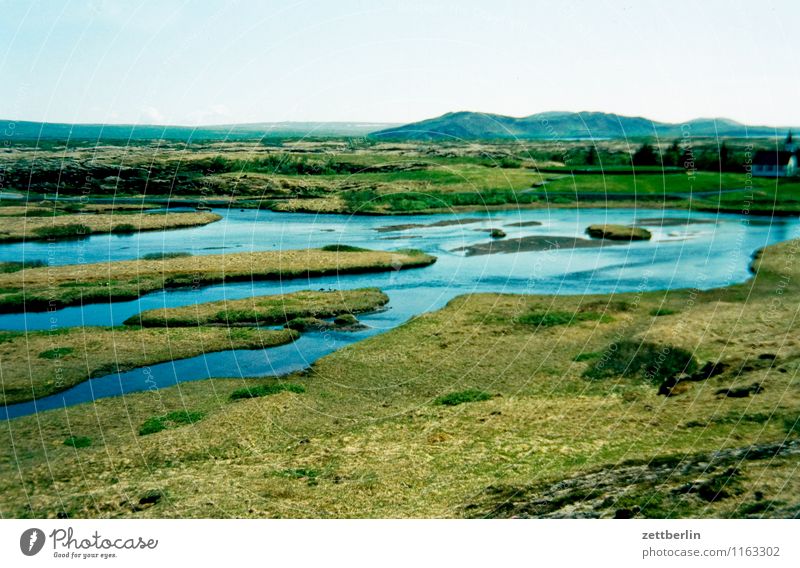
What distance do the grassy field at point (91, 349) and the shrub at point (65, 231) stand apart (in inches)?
979

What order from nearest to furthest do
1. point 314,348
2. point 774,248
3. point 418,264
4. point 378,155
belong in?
1. point 314,348
2. point 418,264
3. point 774,248
4. point 378,155

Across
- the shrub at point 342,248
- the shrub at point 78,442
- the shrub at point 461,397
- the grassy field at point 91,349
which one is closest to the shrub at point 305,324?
the grassy field at point 91,349

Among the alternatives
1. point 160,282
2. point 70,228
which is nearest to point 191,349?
point 160,282

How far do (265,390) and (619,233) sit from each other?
44.4 meters

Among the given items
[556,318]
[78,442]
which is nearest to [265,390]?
[78,442]

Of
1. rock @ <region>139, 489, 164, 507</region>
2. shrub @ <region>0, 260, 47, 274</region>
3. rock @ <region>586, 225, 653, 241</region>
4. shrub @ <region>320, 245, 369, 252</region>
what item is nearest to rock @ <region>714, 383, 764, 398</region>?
rock @ <region>139, 489, 164, 507</region>

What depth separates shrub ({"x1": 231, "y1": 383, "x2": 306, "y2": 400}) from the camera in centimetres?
2797

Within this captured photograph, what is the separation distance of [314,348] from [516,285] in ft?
53.4

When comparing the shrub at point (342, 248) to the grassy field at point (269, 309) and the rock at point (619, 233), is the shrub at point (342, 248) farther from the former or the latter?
the rock at point (619, 233)

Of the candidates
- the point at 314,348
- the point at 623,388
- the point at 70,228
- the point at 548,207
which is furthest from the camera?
the point at 548,207

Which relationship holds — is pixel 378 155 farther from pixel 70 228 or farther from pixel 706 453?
pixel 706 453

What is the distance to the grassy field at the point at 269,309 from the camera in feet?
125

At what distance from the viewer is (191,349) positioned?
34062mm

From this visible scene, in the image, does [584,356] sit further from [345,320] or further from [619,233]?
[619,233]
